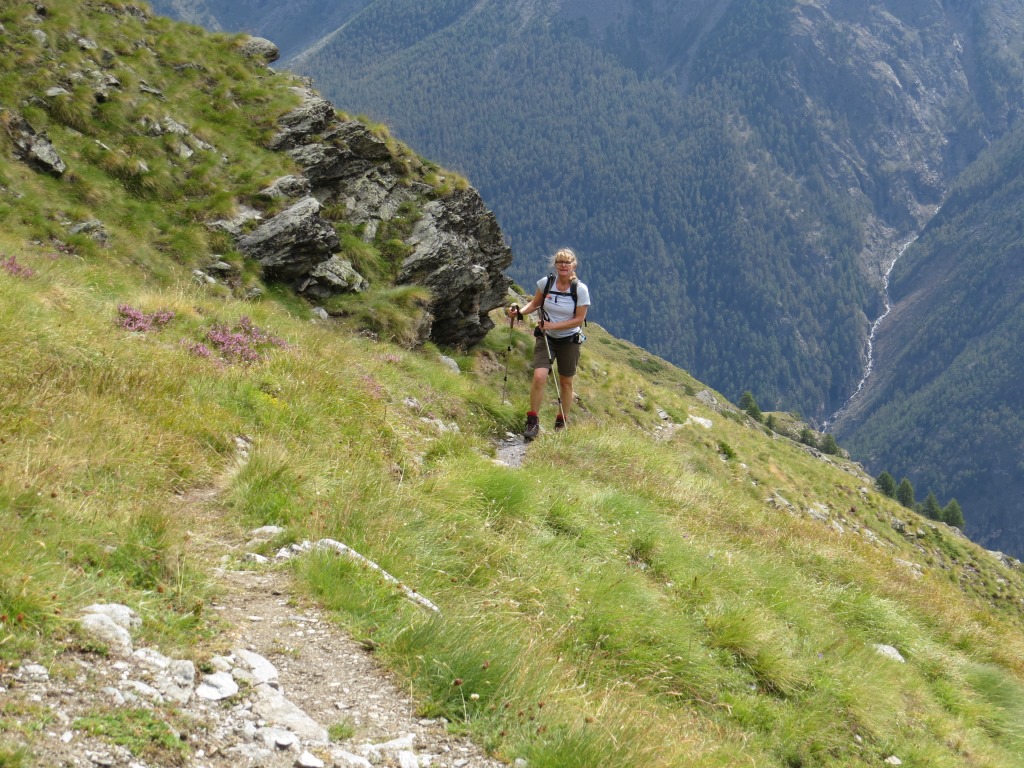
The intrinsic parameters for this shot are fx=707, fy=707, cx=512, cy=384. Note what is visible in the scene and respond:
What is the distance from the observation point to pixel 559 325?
12.2m

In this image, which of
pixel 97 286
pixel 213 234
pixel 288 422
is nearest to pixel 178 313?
pixel 97 286

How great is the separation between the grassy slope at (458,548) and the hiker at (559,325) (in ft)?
2.88

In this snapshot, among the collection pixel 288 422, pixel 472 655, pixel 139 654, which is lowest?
pixel 288 422

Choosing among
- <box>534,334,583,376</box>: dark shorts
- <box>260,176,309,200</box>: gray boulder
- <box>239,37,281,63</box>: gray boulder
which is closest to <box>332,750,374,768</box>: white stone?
<box>534,334,583,376</box>: dark shorts

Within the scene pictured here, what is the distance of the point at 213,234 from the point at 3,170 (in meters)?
3.81

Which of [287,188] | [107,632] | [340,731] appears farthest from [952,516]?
[107,632]

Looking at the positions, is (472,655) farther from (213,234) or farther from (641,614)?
(213,234)

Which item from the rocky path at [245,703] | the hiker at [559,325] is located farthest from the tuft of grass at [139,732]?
the hiker at [559,325]

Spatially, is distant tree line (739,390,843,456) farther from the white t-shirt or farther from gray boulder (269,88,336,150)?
the white t-shirt

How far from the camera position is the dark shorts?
12.6 meters

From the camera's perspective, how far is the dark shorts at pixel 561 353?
1261 centimetres

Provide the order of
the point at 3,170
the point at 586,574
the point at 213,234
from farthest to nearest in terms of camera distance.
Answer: the point at 213,234, the point at 3,170, the point at 586,574

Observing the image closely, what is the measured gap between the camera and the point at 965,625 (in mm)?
10047

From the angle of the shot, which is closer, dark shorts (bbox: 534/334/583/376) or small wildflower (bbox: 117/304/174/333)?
small wildflower (bbox: 117/304/174/333)
